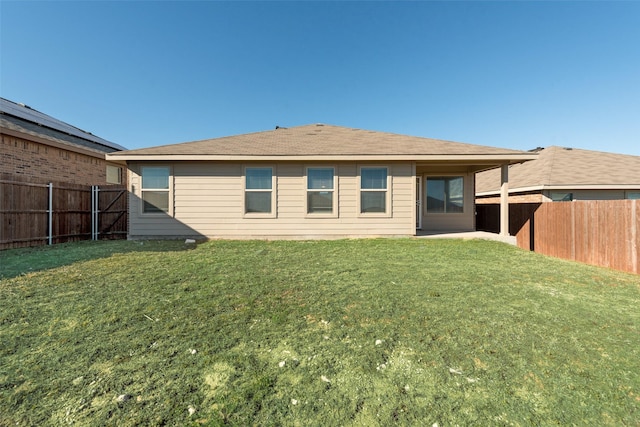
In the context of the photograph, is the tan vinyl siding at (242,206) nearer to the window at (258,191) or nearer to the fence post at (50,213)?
the window at (258,191)

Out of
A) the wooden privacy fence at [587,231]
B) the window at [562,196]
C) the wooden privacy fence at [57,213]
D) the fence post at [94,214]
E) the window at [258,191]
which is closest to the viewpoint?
the wooden privacy fence at [587,231]

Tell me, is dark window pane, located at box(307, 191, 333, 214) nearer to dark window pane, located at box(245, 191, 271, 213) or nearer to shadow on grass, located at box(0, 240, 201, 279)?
dark window pane, located at box(245, 191, 271, 213)

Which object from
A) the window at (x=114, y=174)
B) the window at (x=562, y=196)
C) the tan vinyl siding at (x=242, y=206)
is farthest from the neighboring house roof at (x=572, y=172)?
the window at (x=114, y=174)

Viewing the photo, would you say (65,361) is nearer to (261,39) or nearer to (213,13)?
(213,13)

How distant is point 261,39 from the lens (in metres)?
12.7

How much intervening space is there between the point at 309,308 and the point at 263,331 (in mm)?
738

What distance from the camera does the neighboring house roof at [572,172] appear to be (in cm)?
1268

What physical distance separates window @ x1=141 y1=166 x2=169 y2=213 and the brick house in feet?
9.13

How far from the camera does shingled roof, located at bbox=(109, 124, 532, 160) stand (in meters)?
8.46

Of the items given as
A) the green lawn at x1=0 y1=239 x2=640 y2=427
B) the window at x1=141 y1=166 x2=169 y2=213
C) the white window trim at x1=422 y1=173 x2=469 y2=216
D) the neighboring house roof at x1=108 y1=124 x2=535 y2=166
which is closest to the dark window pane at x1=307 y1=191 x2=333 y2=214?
the neighboring house roof at x1=108 y1=124 x2=535 y2=166

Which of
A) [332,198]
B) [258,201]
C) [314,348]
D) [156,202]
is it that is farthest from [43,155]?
[314,348]

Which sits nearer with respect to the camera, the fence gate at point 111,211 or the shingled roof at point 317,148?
the shingled roof at point 317,148

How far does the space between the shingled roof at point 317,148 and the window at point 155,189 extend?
1.65ft

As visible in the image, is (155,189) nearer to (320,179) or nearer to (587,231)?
(320,179)
